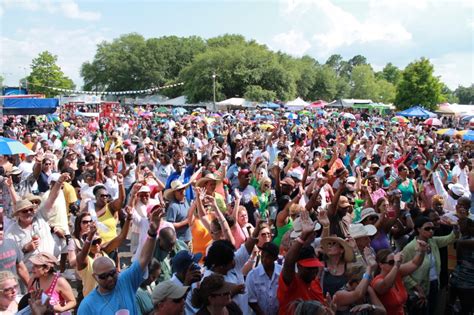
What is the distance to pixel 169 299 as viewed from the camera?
10.00 ft

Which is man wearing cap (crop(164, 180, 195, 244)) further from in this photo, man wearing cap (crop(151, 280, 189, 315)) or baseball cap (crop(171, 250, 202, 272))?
man wearing cap (crop(151, 280, 189, 315))

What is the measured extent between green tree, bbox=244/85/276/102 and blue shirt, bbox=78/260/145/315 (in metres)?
Result: 51.2

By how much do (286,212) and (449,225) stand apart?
1.80 meters

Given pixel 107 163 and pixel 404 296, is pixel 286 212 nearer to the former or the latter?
pixel 404 296

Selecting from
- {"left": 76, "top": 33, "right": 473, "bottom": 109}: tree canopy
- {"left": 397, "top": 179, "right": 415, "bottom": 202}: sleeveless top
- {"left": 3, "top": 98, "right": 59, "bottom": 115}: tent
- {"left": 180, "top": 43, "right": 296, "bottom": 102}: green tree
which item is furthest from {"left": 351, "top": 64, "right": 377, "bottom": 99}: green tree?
{"left": 397, "top": 179, "right": 415, "bottom": 202}: sleeveless top

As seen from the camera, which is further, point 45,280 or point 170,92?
point 170,92

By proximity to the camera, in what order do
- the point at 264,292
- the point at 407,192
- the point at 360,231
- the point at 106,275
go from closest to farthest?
the point at 106,275, the point at 264,292, the point at 360,231, the point at 407,192

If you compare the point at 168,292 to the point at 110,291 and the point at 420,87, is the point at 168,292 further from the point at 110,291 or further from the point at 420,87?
the point at 420,87

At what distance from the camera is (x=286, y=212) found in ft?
18.3

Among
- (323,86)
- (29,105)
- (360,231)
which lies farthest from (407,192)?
(323,86)

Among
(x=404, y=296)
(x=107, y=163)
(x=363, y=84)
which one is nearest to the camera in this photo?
(x=404, y=296)

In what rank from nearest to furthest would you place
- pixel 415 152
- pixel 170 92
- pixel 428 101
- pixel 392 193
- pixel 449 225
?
pixel 449 225
pixel 392 193
pixel 415 152
pixel 428 101
pixel 170 92

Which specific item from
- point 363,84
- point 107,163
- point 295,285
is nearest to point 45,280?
point 295,285

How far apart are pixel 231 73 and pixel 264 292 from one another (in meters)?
55.6
